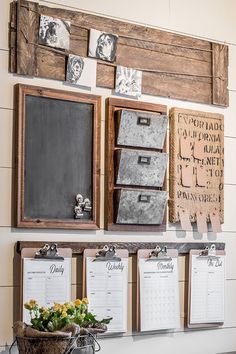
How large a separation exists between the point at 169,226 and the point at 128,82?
2.19 ft

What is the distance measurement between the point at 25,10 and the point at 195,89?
91 cm

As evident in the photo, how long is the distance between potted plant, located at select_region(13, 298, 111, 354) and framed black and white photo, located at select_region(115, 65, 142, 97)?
94 centimetres

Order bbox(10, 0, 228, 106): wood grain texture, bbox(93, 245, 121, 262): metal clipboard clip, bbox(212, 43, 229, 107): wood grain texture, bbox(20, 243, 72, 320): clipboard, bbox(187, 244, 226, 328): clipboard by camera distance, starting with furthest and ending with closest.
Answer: bbox(212, 43, 229, 107): wood grain texture
bbox(187, 244, 226, 328): clipboard
bbox(93, 245, 121, 262): metal clipboard clip
bbox(10, 0, 228, 106): wood grain texture
bbox(20, 243, 72, 320): clipboard

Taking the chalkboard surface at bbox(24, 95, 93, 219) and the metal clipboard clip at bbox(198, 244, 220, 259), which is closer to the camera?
the chalkboard surface at bbox(24, 95, 93, 219)

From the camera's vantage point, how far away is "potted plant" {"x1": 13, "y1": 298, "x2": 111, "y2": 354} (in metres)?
2.16

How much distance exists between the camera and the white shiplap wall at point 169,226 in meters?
2.45

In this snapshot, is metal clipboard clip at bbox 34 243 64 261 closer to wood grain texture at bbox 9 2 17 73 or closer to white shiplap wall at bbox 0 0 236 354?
white shiplap wall at bbox 0 0 236 354

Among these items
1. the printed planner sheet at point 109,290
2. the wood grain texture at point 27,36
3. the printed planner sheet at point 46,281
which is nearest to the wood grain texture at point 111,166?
the printed planner sheet at point 109,290

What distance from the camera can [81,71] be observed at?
2.66 metres

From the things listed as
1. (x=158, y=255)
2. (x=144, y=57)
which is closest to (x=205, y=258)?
(x=158, y=255)

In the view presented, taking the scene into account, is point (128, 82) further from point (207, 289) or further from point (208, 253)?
point (207, 289)

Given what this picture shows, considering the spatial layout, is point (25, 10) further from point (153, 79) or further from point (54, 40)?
point (153, 79)

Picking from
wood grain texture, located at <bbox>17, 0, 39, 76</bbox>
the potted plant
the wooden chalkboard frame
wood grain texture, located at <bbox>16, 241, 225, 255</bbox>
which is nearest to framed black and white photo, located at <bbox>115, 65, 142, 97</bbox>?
the wooden chalkboard frame

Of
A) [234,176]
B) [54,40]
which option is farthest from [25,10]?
[234,176]
